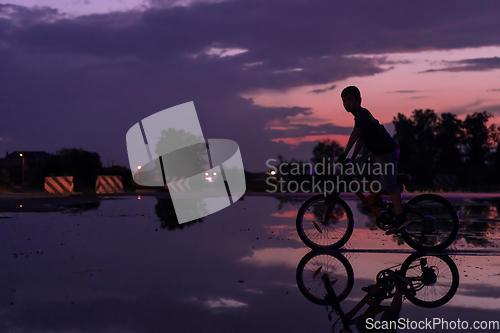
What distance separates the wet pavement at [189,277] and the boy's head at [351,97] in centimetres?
221

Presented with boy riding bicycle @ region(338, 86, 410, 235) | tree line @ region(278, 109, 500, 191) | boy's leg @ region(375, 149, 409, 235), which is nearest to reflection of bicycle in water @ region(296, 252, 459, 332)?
boy's leg @ region(375, 149, 409, 235)

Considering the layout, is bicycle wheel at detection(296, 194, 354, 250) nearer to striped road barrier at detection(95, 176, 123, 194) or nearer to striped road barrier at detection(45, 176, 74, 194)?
striped road barrier at detection(45, 176, 74, 194)

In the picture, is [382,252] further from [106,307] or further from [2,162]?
[2,162]

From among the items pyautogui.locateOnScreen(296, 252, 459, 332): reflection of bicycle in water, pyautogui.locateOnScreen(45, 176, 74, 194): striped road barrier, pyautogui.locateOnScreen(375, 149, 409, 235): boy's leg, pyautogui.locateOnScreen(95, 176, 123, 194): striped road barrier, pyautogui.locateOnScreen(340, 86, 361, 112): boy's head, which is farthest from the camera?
pyautogui.locateOnScreen(95, 176, 123, 194): striped road barrier

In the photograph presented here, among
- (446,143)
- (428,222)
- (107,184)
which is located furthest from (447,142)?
(428,222)

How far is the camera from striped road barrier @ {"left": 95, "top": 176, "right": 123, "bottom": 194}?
3115 centimetres

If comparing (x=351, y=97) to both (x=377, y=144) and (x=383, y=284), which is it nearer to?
(x=377, y=144)

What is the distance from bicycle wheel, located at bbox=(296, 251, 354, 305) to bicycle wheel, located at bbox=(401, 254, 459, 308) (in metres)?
0.67

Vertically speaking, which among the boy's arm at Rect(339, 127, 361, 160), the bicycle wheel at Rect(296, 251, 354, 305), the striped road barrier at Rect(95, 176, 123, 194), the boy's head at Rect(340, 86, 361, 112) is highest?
the boy's head at Rect(340, 86, 361, 112)

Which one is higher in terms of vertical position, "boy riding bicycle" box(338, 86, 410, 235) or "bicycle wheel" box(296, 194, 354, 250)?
"boy riding bicycle" box(338, 86, 410, 235)

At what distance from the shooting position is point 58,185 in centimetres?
2750

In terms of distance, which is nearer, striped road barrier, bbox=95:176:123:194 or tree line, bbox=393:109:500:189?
striped road barrier, bbox=95:176:123:194

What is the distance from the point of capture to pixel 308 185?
38.7 metres

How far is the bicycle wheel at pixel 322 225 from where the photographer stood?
7.77m
